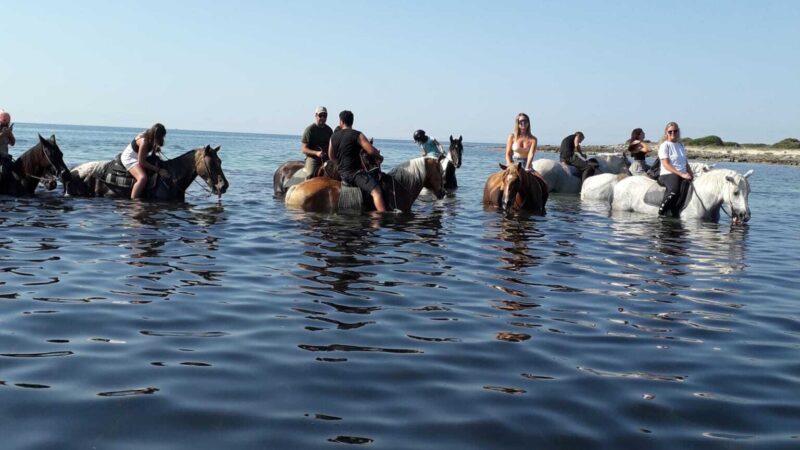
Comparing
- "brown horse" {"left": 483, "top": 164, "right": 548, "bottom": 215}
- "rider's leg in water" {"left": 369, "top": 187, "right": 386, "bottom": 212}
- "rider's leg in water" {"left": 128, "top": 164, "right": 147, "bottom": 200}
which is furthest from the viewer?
"brown horse" {"left": 483, "top": 164, "right": 548, "bottom": 215}

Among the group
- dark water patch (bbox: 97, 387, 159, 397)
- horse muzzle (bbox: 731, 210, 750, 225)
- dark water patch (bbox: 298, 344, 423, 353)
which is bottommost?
dark water patch (bbox: 97, 387, 159, 397)

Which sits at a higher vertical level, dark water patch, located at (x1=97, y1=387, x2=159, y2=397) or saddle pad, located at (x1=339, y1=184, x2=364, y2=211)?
saddle pad, located at (x1=339, y1=184, x2=364, y2=211)

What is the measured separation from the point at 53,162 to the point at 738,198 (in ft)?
45.3

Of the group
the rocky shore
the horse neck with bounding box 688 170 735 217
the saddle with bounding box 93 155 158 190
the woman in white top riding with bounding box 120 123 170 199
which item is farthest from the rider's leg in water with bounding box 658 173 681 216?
the rocky shore

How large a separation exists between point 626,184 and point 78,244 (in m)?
12.5

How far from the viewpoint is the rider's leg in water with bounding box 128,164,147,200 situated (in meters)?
14.8

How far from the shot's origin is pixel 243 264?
8680mm

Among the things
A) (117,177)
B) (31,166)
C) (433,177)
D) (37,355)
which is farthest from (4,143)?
(37,355)

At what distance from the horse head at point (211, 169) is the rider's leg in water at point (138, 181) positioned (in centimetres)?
110

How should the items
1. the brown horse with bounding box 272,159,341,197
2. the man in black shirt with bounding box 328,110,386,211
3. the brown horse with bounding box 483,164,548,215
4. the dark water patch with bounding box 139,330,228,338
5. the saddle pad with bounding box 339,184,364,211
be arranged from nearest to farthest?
the dark water patch with bounding box 139,330,228,338 → the man in black shirt with bounding box 328,110,386,211 → the saddle pad with bounding box 339,184,364,211 → the brown horse with bounding box 483,164,548,215 → the brown horse with bounding box 272,159,341,197

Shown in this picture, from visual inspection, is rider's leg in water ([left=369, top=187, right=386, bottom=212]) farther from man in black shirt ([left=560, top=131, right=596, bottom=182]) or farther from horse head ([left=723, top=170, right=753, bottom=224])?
man in black shirt ([left=560, top=131, right=596, bottom=182])

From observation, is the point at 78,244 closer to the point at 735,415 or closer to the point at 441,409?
the point at 441,409

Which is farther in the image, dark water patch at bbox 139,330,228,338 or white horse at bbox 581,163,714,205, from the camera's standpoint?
white horse at bbox 581,163,714,205

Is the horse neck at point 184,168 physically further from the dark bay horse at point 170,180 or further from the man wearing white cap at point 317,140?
the man wearing white cap at point 317,140
